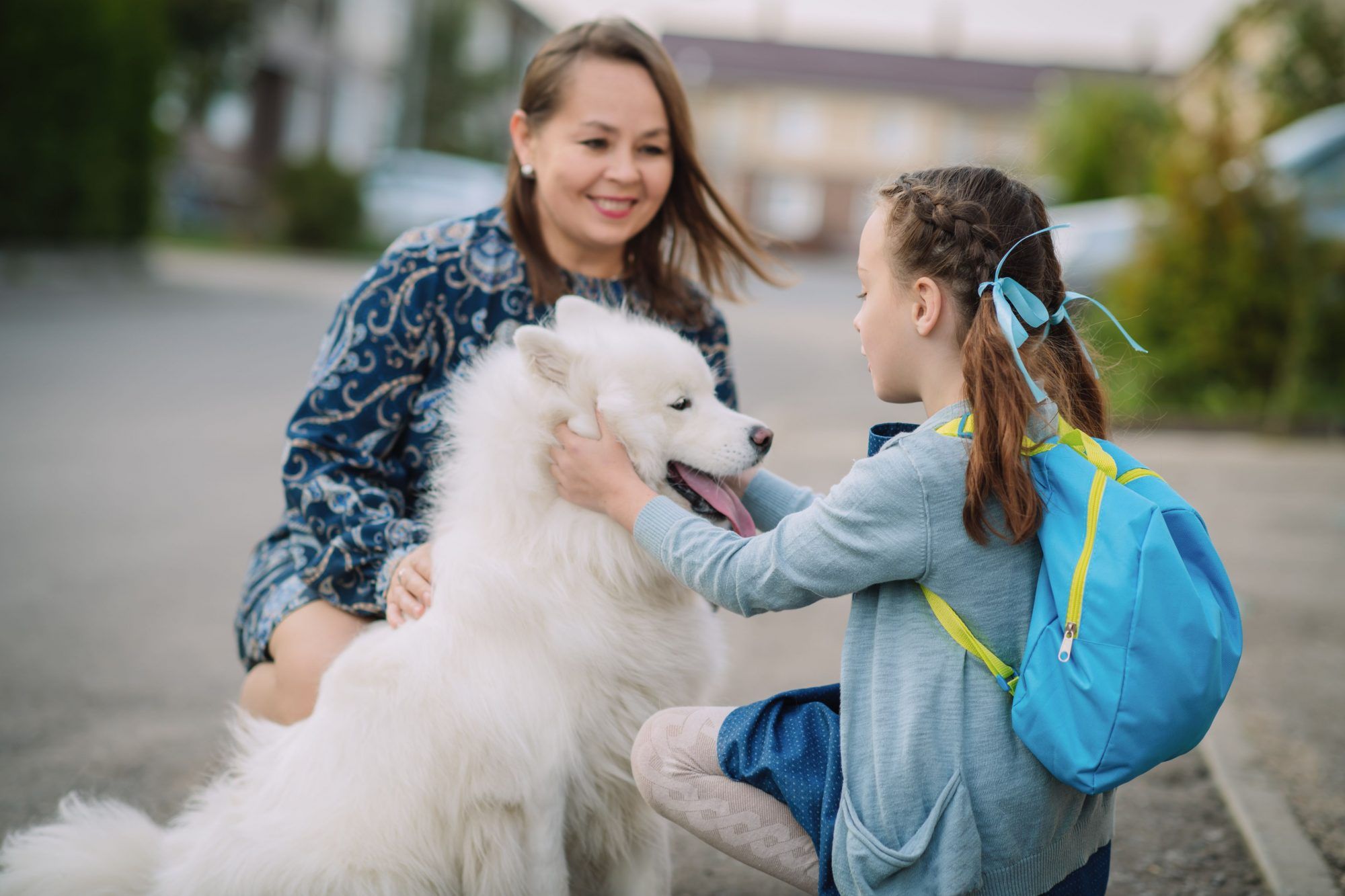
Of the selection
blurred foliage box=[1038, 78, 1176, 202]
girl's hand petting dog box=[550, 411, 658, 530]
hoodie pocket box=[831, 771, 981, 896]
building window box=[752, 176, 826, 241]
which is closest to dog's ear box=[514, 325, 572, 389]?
girl's hand petting dog box=[550, 411, 658, 530]

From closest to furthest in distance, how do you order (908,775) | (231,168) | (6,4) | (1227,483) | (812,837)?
(908,775), (812,837), (1227,483), (6,4), (231,168)

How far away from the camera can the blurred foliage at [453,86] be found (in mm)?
29484

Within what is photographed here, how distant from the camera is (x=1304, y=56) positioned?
11.5m

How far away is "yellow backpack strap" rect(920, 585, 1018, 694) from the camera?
182cm

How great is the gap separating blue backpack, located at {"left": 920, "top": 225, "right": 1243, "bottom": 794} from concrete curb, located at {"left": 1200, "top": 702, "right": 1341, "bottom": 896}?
4.22 feet

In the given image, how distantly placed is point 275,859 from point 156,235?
70.6 ft

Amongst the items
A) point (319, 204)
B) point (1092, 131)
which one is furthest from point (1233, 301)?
point (319, 204)

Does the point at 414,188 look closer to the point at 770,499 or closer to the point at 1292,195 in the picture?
the point at 1292,195

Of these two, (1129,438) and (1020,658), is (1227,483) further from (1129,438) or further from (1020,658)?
(1020,658)

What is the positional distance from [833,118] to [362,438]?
46056 mm

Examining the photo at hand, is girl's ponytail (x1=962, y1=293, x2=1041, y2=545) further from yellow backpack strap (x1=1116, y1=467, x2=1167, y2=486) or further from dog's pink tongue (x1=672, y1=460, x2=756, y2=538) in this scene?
dog's pink tongue (x1=672, y1=460, x2=756, y2=538)

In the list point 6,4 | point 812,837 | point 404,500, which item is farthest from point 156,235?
point 812,837

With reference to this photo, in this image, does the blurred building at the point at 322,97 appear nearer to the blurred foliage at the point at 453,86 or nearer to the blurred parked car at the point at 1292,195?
the blurred foliage at the point at 453,86

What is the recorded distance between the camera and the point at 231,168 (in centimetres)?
3005
